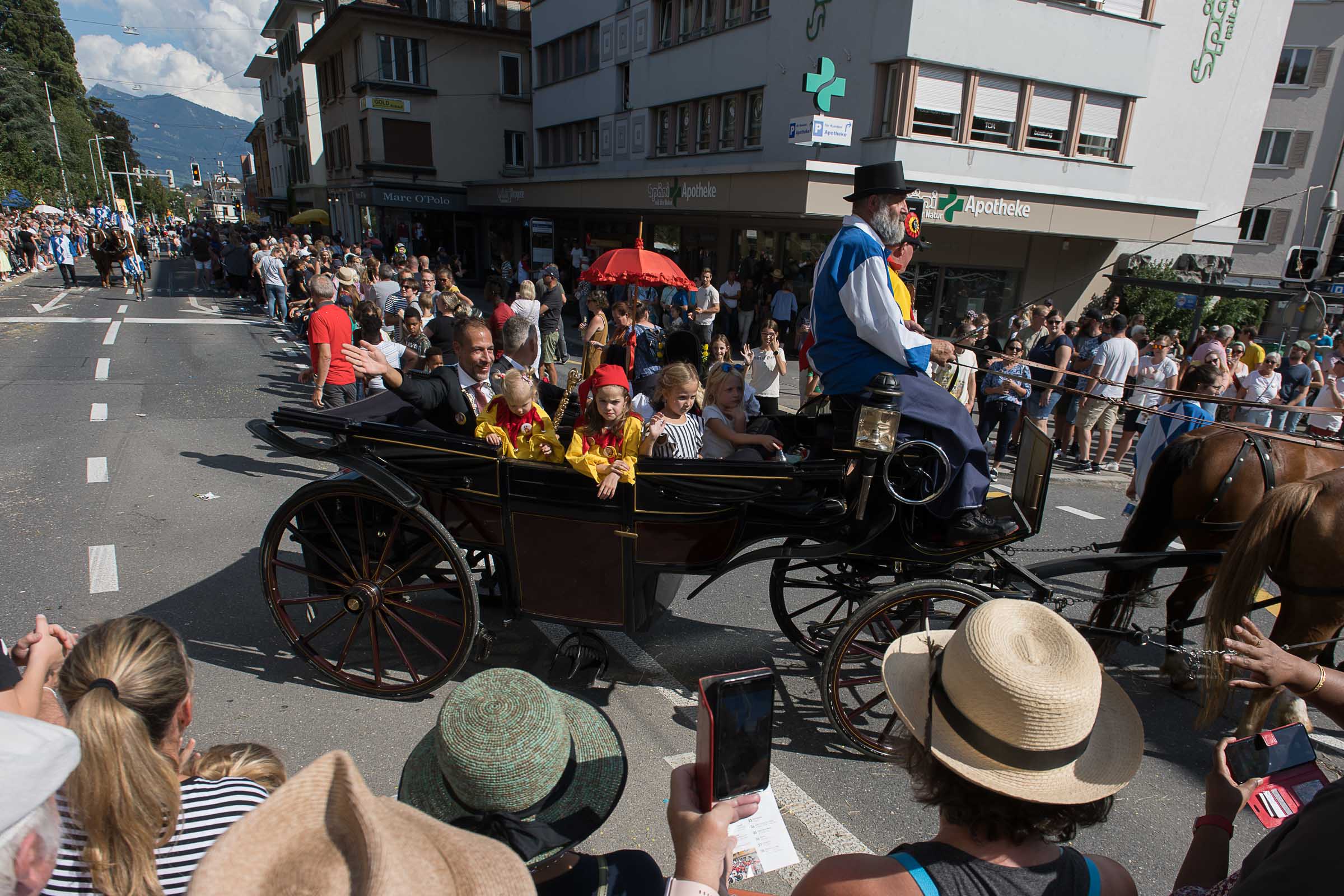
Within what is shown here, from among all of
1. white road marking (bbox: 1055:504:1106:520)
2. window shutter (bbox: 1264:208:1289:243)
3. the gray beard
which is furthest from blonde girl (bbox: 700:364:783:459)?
window shutter (bbox: 1264:208:1289:243)

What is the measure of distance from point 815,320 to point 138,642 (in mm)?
2688

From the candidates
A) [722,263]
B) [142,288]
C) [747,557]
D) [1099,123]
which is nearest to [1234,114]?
[1099,123]

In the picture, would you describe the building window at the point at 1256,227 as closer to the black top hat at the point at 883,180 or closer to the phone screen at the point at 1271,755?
the black top hat at the point at 883,180

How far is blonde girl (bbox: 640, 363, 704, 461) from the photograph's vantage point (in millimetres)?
3920

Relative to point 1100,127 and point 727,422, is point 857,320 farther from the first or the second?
point 1100,127

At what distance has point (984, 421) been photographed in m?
8.14

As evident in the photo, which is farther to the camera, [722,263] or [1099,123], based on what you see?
[722,263]

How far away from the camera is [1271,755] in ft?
4.75

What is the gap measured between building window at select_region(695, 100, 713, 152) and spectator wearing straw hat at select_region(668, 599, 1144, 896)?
18056mm

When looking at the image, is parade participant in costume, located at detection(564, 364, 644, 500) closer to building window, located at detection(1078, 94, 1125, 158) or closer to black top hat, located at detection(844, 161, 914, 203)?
black top hat, located at detection(844, 161, 914, 203)

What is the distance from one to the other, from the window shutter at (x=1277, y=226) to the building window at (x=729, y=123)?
1885 cm

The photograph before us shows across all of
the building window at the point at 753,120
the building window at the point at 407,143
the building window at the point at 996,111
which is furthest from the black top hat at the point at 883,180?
the building window at the point at 407,143

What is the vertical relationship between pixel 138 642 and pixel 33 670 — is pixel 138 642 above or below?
above

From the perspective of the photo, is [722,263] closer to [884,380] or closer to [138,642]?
[884,380]
